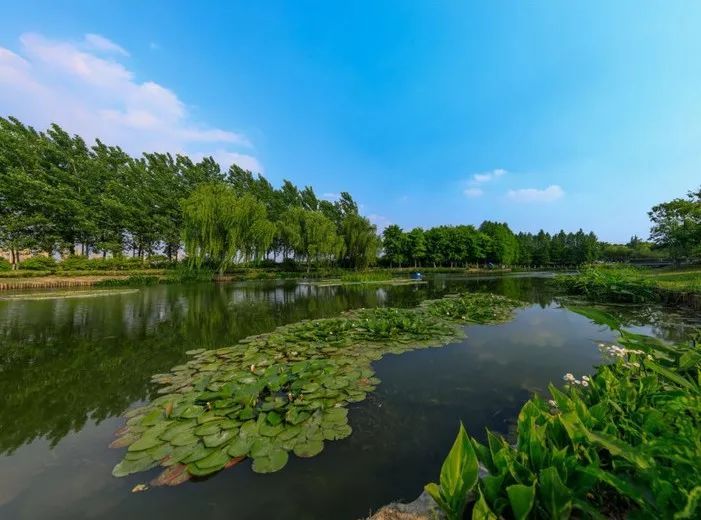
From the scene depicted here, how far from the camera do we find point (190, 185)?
38938 millimetres

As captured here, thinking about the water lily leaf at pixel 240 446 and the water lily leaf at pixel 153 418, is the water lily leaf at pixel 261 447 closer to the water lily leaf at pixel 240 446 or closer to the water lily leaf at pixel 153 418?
the water lily leaf at pixel 240 446

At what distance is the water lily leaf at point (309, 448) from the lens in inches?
116

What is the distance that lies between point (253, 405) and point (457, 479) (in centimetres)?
282

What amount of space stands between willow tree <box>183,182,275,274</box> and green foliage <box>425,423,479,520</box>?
26.1m

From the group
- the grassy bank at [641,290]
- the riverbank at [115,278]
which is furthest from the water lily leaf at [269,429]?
the riverbank at [115,278]

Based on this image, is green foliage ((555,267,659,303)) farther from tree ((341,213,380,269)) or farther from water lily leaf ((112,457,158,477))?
tree ((341,213,380,269))

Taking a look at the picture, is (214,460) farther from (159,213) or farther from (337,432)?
(159,213)

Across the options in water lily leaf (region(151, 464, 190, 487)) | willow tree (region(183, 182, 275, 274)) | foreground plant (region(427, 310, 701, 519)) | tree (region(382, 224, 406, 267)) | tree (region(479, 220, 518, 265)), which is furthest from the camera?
tree (region(479, 220, 518, 265))

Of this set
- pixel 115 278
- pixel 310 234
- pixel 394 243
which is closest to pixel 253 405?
pixel 115 278

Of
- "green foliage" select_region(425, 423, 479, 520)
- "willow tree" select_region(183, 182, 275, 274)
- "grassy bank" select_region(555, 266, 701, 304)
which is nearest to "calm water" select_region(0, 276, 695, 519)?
"green foliage" select_region(425, 423, 479, 520)

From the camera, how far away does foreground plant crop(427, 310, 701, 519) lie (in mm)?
1413

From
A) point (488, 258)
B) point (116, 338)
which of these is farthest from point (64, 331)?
point (488, 258)

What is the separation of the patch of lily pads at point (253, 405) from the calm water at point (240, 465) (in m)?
0.16

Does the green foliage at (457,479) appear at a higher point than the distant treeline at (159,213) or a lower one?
lower
